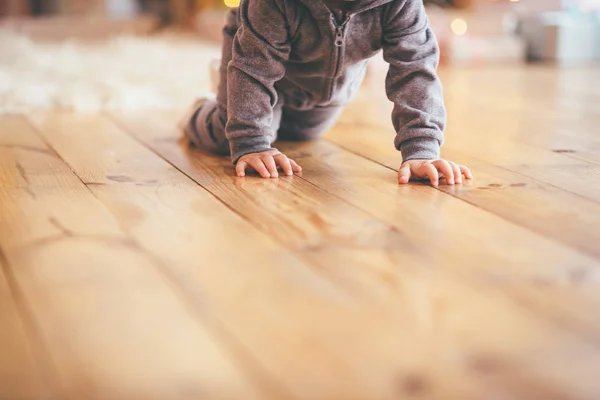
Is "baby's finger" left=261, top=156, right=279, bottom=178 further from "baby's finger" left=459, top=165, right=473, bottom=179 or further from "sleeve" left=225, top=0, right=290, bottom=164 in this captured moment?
"baby's finger" left=459, top=165, right=473, bottom=179

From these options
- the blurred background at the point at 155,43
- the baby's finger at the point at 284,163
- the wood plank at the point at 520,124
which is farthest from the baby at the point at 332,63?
the blurred background at the point at 155,43

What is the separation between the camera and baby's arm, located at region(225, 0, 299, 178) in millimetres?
1254

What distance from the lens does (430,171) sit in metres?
1.22

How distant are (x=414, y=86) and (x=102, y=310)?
0.70 m

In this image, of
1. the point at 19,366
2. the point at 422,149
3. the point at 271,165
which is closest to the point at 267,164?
the point at 271,165

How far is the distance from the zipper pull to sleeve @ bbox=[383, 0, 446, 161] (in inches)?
2.7

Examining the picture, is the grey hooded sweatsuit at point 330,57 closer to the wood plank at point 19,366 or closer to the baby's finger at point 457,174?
the baby's finger at point 457,174

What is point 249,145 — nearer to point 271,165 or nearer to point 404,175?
point 271,165

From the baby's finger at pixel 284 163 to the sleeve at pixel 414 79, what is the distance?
0.55ft

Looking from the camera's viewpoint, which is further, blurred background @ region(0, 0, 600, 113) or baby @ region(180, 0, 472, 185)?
blurred background @ region(0, 0, 600, 113)

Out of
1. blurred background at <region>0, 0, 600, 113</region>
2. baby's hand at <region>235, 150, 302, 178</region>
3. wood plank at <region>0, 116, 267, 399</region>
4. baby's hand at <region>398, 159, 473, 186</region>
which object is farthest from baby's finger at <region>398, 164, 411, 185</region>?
blurred background at <region>0, 0, 600, 113</region>

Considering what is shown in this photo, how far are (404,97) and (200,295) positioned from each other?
2.03 feet

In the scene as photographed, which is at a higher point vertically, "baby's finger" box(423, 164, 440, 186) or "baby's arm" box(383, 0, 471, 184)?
"baby's arm" box(383, 0, 471, 184)

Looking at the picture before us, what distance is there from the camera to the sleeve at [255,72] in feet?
4.11
